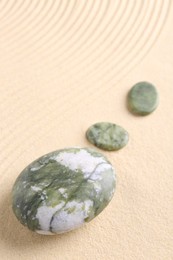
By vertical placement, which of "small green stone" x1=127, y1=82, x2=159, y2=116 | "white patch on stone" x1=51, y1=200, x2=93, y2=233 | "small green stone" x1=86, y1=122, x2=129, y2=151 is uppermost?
"small green stone" x1=127, y1=82, x2=159, y2=116

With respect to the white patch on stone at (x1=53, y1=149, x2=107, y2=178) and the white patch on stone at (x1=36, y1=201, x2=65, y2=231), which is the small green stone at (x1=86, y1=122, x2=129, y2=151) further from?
the white patch on stone at (x1=36, y1=201, x2=65, y2=231)

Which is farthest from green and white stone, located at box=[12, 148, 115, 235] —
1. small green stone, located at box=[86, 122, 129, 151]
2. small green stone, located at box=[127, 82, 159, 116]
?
small green stone, located at box=[127, 82, 159, 116]

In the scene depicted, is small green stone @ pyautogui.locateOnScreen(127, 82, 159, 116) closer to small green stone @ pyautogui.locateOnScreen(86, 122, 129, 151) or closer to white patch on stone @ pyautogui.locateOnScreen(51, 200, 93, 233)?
small green stone @ pyautogui.locateOnScreen(86, 122, 129, 151)

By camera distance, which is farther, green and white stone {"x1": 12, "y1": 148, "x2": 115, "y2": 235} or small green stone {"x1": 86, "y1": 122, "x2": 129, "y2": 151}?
small green stone {"x1": 86, "y1": 122, "x2": 129, "y2": 151}

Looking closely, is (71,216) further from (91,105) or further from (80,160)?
(91,105)

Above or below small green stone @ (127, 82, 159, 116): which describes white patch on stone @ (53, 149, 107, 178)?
below

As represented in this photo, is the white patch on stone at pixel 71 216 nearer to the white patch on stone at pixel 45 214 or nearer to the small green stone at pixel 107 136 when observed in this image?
the white patch on stone at pixel 45 214

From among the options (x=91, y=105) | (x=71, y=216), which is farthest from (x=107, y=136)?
(x=71, y=216)

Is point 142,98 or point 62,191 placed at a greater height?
point 142,98
